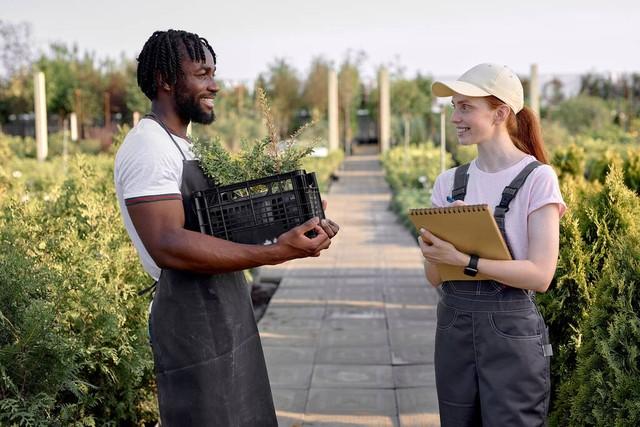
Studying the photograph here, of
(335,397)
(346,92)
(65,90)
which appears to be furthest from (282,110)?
(335,397)

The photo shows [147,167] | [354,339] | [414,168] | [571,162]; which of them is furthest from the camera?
[414,168]

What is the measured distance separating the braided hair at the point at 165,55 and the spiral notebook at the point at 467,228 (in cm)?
74

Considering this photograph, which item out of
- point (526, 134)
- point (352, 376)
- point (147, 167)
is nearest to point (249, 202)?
point (147, 167)

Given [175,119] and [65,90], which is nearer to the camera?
[175,119]

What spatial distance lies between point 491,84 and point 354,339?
139 inches

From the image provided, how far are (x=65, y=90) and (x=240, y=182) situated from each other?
30.5m

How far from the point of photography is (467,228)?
2088 mm

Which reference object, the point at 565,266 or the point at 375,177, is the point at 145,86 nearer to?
the point at 565,266

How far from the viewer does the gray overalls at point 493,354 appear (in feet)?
7.10

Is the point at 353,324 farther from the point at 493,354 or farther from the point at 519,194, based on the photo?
the point at 519,194

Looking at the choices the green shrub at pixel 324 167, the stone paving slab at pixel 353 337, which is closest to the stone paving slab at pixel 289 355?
the stone paving slab at pixel 353 337

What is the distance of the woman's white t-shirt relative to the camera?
6.93ft

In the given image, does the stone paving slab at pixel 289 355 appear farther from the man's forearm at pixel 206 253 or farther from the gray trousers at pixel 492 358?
the man's forearm at pixel 206 253

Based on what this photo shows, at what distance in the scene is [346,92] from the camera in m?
31.5
